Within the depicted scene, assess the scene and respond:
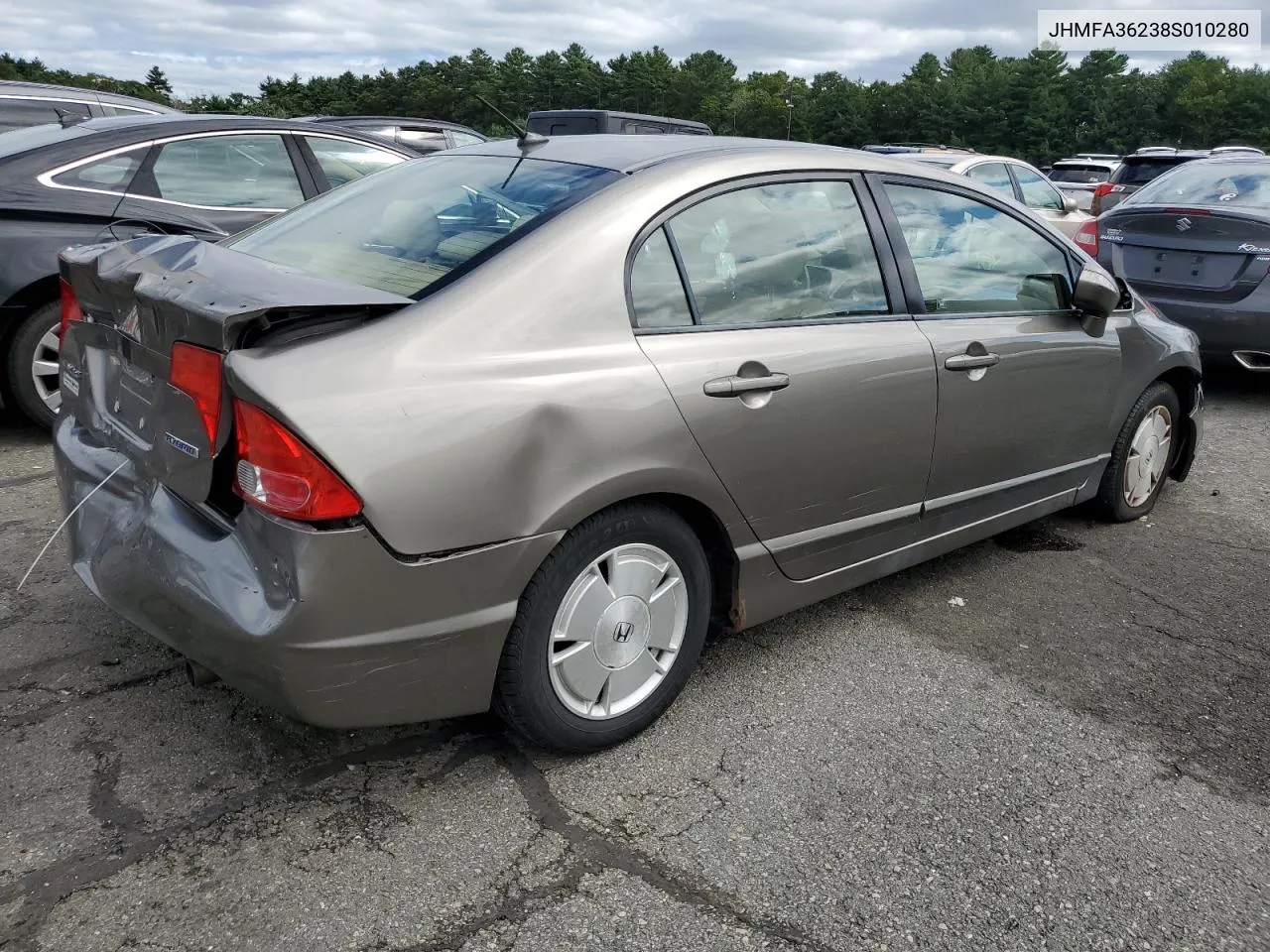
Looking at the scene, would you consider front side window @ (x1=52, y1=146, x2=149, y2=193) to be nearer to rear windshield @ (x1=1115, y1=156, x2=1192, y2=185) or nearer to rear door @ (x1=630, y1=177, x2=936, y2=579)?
rear door @ (x1=630, y1=177, x2=936, y2=579)

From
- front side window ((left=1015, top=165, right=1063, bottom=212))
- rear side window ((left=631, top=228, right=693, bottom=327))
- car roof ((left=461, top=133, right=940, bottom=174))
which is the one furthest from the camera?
front side window ((left=1015, top=165, right=1063, bottom=212))

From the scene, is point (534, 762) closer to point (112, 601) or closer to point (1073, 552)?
point (112, 601)

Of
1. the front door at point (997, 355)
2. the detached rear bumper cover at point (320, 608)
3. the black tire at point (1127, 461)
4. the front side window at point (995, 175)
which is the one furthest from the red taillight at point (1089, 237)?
the detached rear bumper cover at point (320, 608)

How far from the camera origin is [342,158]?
6.26 meters

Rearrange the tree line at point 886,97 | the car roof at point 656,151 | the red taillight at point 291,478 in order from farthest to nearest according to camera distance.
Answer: the tree line at point 886,97
the car roof at point 656,151
the red taillight at point 291,478

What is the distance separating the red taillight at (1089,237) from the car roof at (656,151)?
4.29 meters

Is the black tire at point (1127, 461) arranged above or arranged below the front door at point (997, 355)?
A: below

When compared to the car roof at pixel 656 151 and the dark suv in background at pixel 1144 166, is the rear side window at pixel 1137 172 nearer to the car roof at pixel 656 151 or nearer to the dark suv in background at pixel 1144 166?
the dark suv in background at pixel 1144 166

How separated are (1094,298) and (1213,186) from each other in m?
4.01

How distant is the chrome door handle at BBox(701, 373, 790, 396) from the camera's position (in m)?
2.74

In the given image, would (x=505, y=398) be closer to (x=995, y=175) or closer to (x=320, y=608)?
(x=320, y=608)

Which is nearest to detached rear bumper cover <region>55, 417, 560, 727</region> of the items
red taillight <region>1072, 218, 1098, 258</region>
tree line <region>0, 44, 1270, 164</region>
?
red taillight <region>1072, 218, 1098, 258</region>

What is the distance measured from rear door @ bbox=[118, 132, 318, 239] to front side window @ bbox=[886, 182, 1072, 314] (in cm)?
330

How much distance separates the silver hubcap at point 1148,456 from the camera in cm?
451
